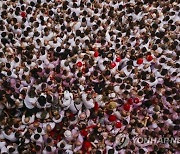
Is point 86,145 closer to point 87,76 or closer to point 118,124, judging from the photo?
point 118,124

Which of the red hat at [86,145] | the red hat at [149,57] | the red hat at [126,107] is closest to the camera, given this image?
the red hat at [86,145]

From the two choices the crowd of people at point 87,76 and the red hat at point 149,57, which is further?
the red hat at point 149,57

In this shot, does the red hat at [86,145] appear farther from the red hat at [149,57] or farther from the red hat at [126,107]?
the red hat at [149,57]

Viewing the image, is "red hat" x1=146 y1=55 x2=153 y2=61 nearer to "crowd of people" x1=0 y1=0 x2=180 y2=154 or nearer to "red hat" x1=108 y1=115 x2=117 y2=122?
"crowd of people" x1=0 y1=0 x2=180 y2=154

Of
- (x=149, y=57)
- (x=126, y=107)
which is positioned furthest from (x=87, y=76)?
(x=149, y=57)

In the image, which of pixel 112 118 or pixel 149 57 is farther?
pixel 149 57

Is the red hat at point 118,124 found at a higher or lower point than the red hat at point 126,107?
lower

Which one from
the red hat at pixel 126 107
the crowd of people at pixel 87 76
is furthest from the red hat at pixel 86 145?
the red hat at pixel 126 107

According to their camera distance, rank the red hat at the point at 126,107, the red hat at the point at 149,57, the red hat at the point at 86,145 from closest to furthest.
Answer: the red hat at the point at 86,145 < the red hat at the point at 126,107 < the red hat at the point at 149,57

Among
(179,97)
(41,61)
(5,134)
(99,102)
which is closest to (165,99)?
(179,97)
